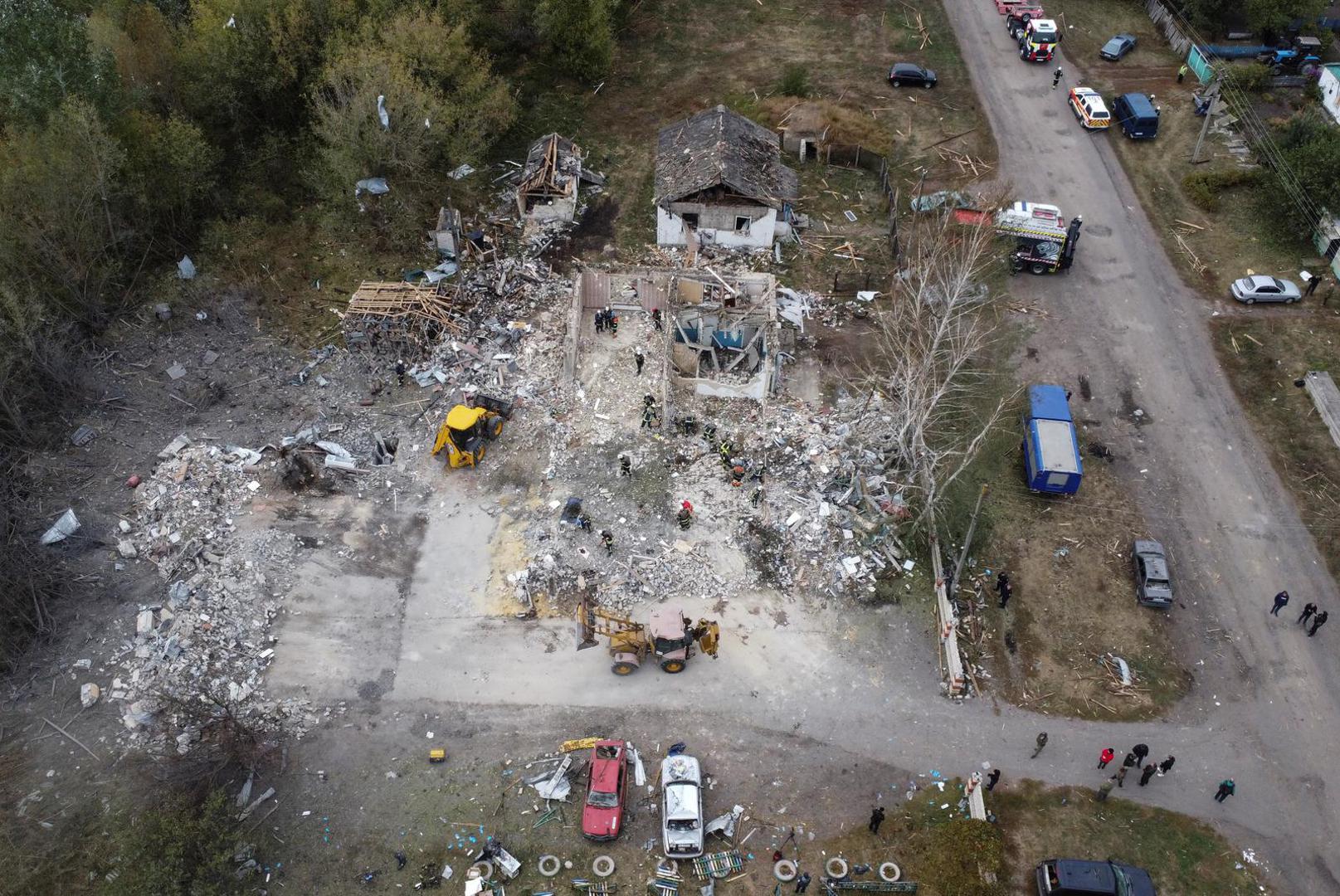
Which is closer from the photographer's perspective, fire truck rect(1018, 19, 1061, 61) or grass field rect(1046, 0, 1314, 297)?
grass field rect(1046, 0, 1314, 297)

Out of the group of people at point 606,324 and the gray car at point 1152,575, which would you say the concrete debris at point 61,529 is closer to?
the group of people at point 606,324

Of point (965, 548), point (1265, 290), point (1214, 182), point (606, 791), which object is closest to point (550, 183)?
point (965, 548)

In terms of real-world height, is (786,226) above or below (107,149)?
below

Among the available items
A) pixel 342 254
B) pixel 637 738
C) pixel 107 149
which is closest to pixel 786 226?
pixel 342 254

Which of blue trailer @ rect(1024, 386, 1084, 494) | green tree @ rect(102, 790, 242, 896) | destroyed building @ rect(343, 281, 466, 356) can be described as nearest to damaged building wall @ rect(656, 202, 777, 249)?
destroyed building @ rect(343, 281, 466, 356)

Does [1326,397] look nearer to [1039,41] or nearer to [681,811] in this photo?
[1039,41]

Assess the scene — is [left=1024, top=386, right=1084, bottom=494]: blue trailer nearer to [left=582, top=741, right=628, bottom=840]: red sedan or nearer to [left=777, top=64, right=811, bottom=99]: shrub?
[left=582, top=741, right=628, bottom=840]: red sedan

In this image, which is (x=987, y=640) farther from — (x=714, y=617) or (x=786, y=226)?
(x=786, y=226)
